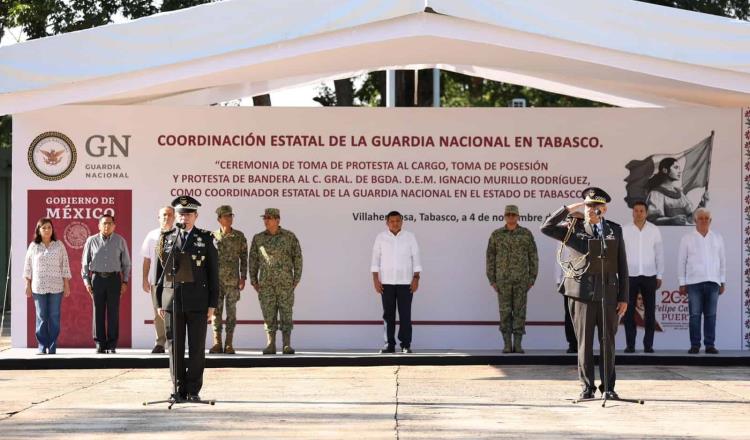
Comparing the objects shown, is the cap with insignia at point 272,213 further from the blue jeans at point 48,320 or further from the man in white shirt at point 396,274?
the blue jeans at point 48,320

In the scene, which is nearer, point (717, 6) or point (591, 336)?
point (591, 336)

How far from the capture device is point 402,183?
1509 cm

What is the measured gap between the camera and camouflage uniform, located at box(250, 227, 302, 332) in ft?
47.1

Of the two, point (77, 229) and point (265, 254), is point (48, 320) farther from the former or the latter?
point (265, 254)

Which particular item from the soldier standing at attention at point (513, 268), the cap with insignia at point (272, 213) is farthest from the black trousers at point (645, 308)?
the cap with insignia at point (272, 213)

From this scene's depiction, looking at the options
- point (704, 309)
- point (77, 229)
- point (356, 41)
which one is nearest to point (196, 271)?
point (356, 41)

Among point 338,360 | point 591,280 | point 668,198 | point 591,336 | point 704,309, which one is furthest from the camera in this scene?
point 668,198

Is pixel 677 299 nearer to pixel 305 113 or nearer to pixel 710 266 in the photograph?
pixel 710 266

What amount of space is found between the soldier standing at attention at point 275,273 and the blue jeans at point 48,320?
226 cm

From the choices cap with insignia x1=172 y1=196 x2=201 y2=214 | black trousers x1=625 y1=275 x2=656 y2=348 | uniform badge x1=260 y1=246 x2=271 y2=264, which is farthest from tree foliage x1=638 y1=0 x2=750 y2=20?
cap with insignia x1=172 y1=196 x2=201 y2=214

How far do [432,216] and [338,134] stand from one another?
1494 mm

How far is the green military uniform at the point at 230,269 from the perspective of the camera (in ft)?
47.5

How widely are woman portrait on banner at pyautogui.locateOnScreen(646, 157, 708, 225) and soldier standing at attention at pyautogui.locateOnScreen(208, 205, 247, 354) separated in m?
4.88

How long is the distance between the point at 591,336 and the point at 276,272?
4605 mm
